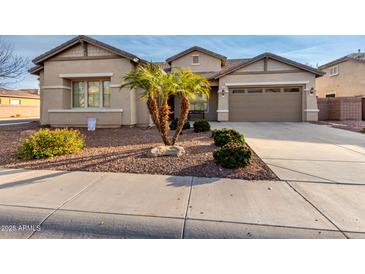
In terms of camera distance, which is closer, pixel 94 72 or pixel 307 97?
pixel 94 72

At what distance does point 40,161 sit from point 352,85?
26.0m

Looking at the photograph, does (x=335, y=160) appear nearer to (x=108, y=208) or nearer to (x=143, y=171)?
(x=143, y=171)

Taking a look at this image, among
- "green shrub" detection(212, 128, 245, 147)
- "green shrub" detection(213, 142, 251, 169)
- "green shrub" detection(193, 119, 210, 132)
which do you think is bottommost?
"green shrub" detection(213, 142, 251, 169)

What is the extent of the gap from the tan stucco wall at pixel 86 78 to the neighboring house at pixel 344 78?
20.2m

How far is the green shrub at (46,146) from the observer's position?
6477 millimetres

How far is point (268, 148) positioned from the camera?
7.83 m

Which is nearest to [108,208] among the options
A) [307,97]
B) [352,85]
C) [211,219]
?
[211,219]

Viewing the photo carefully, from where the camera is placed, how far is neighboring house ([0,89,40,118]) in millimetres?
33562

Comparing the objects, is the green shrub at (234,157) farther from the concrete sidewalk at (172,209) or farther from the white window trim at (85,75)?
the white window trim at (85,75)

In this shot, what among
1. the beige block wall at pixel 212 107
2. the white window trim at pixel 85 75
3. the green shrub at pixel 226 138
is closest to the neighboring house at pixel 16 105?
the white window trim at pixel 85 75

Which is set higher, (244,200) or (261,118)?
(261,118)

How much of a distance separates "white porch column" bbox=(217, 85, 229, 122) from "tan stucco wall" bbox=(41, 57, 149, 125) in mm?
6606

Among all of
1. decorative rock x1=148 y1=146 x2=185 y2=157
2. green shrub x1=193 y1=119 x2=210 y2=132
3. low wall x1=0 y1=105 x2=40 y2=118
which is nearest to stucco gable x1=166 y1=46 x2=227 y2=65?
green shrub x1=193 y1=119 x2=210 y2=132

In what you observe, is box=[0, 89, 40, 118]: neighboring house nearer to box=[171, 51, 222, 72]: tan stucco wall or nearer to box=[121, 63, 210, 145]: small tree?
box=[171, 51, 222, 72]: tan stucco wall
